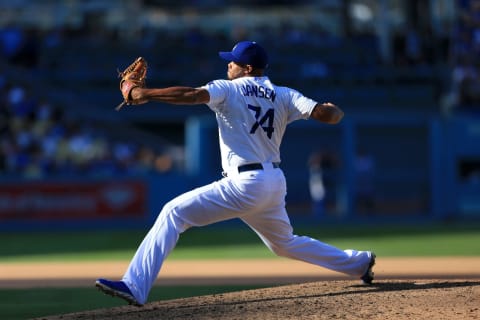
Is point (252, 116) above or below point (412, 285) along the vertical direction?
above

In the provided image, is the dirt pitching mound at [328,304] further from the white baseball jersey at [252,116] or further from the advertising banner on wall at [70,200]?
the advertising banner on wall at [70,200]

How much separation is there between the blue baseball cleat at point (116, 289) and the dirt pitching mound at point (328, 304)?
16cm

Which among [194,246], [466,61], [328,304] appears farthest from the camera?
[466,61]

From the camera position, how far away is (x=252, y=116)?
22.9 feet

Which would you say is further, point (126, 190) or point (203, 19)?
point (203, 19)

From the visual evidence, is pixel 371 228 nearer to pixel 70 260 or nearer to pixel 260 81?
pixel 70 260

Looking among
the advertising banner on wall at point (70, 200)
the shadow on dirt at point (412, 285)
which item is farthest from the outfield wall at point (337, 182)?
the shadow on dirt at point (412, 285)

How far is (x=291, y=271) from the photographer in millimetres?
10891

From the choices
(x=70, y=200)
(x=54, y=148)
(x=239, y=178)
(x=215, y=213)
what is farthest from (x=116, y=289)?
(x=54, y=148)

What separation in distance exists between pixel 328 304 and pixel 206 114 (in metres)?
16.2

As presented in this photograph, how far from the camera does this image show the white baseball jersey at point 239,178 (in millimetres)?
6785

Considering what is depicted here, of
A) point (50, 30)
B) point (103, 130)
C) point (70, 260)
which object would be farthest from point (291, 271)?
point (50, 30)

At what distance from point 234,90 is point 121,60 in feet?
54.3

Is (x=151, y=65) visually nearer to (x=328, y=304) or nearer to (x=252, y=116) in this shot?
(x=252, y=116)
